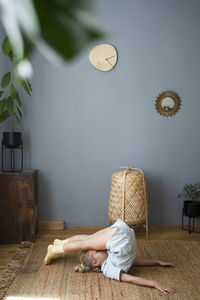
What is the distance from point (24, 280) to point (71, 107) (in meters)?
1.74

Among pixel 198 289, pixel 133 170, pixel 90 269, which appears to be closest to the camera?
pixel 198 289

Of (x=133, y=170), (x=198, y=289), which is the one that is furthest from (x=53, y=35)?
(x=133, y=170)

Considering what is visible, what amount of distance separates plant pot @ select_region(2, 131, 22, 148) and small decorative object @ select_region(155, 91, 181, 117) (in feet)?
4.63

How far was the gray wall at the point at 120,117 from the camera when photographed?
3.40 m

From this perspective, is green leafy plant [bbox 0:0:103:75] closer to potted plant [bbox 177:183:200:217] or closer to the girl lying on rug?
the girl lying on rug

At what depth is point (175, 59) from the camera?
348 cm

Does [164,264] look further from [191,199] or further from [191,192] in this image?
[191,199]

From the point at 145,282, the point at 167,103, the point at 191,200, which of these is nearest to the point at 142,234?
the point at 191,200

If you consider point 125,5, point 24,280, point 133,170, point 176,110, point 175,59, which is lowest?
point 24,280

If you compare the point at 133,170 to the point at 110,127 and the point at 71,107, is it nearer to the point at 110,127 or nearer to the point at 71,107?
the point at 110,127

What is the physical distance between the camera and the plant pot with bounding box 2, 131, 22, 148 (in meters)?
3.06

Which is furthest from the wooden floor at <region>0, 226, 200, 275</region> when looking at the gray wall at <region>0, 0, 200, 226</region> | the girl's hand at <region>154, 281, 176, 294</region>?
the girl's hand at <region>154, 281, 176, 294</region>

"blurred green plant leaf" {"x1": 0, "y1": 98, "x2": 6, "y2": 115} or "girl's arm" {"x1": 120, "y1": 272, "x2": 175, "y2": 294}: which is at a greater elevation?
"blurred green plant leaf" {"x1": 0, "y1": 98, "x2": 6, "y2": 115}

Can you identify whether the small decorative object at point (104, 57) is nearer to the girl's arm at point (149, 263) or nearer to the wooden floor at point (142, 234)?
the wooden floor at point (142, 234)
